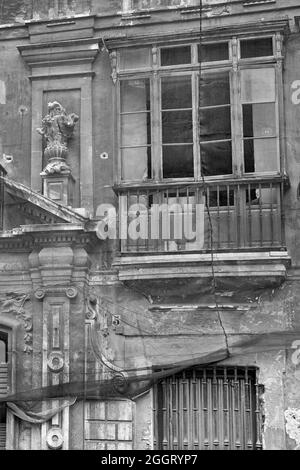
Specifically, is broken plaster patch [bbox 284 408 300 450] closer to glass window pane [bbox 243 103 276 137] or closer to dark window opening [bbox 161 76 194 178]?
dark window opening [bbox 161 76 194 178]

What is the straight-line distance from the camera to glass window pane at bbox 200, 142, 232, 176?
10539 mm

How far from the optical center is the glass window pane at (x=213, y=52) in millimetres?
10688

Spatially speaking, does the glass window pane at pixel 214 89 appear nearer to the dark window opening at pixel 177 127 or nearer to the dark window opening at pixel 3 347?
the dark window opening at pixel 177 127

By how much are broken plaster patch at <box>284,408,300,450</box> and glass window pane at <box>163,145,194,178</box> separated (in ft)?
9.69

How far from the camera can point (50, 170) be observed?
417 inches

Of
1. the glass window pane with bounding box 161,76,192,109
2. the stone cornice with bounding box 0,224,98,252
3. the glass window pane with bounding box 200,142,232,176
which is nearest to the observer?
the stone cornice with bounding box 0,224,98,252

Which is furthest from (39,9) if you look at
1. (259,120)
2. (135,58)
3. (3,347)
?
(3,347)

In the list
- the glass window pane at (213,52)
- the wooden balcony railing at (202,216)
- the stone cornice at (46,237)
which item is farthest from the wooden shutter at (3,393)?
the glass window pane at (213,52)

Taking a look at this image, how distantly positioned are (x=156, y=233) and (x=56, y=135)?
1692mm

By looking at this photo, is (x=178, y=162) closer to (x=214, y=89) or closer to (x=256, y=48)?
(x=214, y=89)

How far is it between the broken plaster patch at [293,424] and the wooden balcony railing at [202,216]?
1879 millimetres

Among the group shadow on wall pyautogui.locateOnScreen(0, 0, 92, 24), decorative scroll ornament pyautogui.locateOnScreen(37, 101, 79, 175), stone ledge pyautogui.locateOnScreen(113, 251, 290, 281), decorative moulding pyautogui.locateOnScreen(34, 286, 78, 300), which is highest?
shadow on wall pyautogui.locateOnScreen(0, 0, 92, 24)

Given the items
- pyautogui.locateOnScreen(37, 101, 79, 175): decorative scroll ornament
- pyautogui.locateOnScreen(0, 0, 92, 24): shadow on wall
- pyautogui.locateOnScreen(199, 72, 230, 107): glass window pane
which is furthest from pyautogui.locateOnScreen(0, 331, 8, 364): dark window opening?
pyautogui.locateOnScreen(0, 0, 92, 24): shadow on wall
